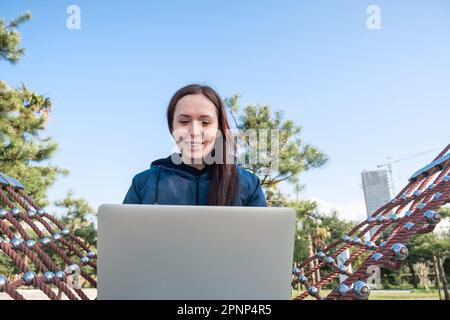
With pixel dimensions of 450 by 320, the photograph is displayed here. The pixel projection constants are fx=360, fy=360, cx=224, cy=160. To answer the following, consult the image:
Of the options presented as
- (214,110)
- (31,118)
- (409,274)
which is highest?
(31,118)

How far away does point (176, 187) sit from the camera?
1094 mm

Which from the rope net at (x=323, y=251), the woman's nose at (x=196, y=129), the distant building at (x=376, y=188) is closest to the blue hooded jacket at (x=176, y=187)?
the woman's nose at (x=196, y=129)

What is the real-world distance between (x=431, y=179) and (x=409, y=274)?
12.8 metres

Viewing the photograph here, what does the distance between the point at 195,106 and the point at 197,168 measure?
196 millimetres

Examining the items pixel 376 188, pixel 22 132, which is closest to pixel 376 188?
pixel 376 188

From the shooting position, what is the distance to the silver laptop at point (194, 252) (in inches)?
19.5

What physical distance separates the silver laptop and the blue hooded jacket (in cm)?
55

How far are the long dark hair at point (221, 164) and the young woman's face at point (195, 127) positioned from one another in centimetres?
5

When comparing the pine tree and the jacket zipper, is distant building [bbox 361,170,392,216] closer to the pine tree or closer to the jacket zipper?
→ the pine tree

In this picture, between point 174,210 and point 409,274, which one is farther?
point 409,274
